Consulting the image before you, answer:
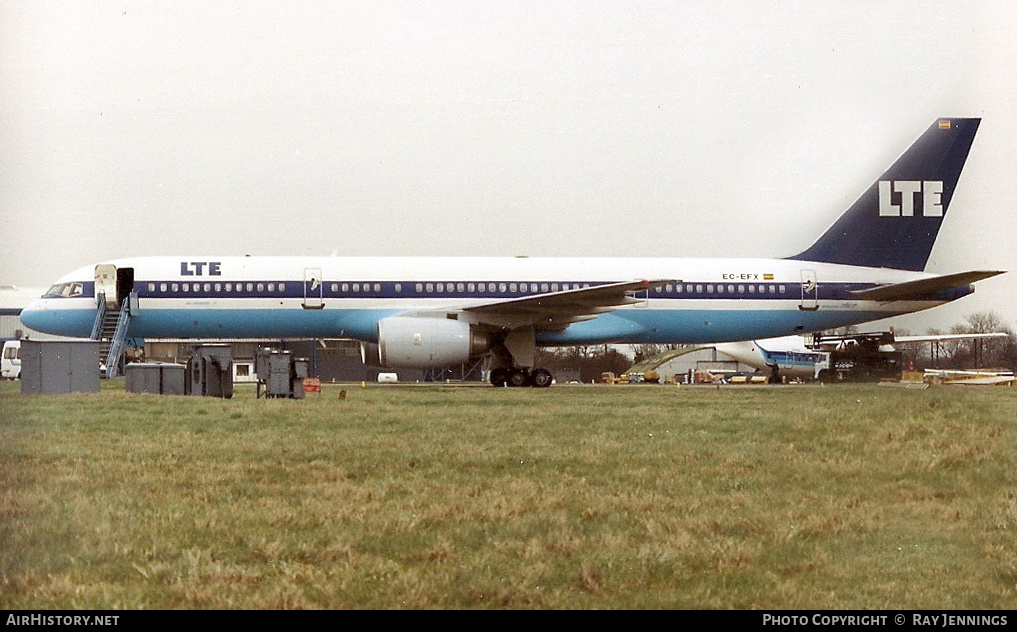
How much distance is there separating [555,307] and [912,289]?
8.69 meters

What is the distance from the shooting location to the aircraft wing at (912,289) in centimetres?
2184

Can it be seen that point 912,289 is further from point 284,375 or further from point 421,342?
point 284,375

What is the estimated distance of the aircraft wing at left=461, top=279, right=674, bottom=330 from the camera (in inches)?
845

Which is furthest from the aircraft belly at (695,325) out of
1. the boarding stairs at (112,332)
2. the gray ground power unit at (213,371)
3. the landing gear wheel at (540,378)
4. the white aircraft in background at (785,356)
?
the white aircraft in background at (785,356)

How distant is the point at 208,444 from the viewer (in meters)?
9.55

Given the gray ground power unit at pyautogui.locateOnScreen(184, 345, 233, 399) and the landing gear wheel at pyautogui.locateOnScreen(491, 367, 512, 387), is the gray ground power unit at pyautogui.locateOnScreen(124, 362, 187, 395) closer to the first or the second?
the gray ground power unit at pyautogui.locateOnScreen(184, 345, 233, 399)

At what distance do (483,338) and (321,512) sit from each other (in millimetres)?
16013

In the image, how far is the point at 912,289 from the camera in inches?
941

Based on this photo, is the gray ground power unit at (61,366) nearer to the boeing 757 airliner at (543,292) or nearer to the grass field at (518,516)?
the boeing 757 airliner at (543,292)

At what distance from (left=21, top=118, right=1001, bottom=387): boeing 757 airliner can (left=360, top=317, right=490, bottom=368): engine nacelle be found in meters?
0.09

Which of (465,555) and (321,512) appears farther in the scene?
(321,512)

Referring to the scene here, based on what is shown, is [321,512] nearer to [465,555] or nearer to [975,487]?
[465,555]

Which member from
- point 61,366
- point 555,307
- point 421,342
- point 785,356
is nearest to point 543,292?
point 555,307
